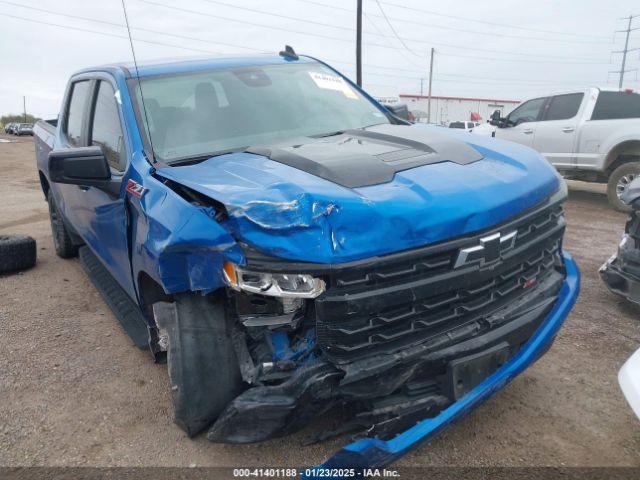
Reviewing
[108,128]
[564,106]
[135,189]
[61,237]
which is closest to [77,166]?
[135,189]

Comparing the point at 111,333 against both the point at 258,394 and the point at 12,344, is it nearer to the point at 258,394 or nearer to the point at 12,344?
the point at 12,344

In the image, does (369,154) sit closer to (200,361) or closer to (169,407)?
(200,361)

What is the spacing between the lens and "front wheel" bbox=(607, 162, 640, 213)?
7559mm

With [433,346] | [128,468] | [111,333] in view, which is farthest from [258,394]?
[111,333]

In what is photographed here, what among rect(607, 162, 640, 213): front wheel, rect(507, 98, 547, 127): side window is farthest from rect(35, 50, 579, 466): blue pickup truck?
rect(507, 98, 547, 127): side window

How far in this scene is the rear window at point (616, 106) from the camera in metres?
7.86

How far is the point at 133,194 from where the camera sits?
8.59 ft

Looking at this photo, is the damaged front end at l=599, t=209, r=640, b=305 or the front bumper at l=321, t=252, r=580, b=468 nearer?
the front bumper at l=321, t=252, r=580, b=468

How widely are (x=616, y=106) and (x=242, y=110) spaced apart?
710 cm

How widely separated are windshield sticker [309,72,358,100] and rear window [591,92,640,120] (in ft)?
19.5

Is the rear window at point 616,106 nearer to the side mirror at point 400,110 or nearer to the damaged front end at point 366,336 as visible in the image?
the side mirror at point 400,110

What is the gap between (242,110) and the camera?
10.4ft

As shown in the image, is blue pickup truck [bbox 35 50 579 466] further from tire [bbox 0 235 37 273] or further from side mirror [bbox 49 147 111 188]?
tire [bbox 0 235 37 273]

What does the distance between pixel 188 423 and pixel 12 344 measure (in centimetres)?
226
